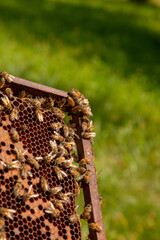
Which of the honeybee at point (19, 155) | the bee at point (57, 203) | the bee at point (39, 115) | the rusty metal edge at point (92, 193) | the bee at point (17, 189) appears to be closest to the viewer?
the bee at point (17, 189)

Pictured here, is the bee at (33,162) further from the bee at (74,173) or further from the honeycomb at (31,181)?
the bee at (74,173)

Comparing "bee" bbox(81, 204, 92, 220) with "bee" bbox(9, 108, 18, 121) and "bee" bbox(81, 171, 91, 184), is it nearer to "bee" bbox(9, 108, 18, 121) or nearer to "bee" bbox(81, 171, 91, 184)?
"bee" bbox(81, 171, 91, 184)

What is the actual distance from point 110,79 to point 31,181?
6.55 metres

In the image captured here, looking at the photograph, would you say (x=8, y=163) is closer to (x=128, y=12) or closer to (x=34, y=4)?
(x=34, y=4)

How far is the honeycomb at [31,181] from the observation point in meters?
2.18

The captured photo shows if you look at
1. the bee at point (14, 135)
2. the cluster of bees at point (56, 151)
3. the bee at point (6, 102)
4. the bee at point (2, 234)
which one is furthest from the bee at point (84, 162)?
the bee at point (2, 234)

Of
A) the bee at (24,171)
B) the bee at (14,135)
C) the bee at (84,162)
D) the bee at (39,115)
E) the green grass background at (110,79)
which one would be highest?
the green grass background at (110,79)

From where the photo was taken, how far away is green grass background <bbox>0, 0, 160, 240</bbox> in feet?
19.0

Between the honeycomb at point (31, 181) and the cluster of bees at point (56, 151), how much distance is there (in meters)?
0.02

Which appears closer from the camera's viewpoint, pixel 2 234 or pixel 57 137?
pixel 2 234

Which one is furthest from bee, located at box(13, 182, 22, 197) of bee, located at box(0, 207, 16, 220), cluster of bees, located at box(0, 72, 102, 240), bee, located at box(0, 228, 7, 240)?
bee, located at box(0, 228, 7, 240)

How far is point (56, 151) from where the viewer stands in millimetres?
2494

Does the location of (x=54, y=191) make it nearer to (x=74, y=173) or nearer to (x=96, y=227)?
(x=74, y=173)

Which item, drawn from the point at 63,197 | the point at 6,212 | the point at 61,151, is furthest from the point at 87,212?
the point at 6,212
